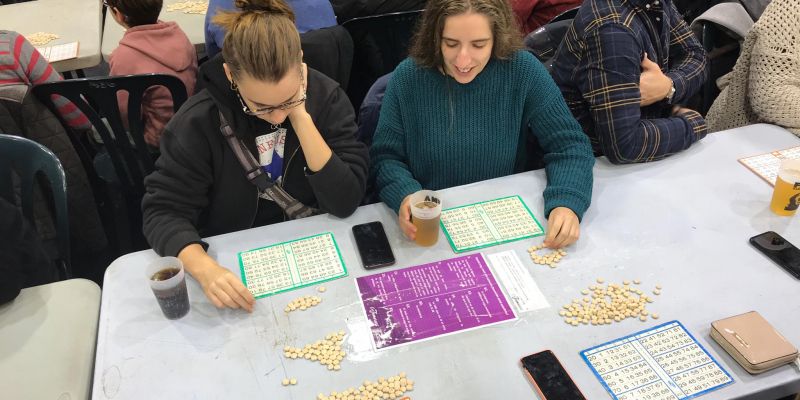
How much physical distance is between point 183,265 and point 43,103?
1210 mm

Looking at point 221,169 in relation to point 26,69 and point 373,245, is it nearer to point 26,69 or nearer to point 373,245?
point 373,245

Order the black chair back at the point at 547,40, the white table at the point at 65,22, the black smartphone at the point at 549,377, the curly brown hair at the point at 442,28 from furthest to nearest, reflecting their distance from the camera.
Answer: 1. the white table at the point at 65,22
2. the black chair back at the point at 547,40
3. the curly brown hair at the point at 442,28
4. the black smartphone at the point at 549,377

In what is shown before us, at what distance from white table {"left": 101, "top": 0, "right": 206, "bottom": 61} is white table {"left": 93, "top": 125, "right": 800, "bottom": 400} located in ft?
5.45

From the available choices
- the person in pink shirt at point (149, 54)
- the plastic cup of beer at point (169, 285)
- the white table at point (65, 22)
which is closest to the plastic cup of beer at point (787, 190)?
the plastic cup of beer at point (169, 285)

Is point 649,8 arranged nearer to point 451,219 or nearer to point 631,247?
point 631,247

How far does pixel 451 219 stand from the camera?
1.51 meters

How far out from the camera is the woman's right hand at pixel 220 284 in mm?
1217

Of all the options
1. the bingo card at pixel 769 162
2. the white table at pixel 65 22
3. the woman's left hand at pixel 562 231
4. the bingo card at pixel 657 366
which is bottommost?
the white table at pixel 65 22

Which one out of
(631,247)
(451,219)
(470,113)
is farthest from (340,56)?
(631,247)

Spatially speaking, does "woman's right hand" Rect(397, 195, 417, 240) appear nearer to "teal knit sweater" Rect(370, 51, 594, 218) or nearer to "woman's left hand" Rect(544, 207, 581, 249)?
"teal knit sweater" Rect(370, 51, 594, 218)

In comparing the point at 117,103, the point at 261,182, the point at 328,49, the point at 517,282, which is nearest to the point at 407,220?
the point at 517,282

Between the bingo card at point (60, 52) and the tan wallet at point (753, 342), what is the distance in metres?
2.82

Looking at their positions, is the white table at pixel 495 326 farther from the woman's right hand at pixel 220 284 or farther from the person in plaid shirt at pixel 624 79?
the person in plaid shirt at pixel 624 79

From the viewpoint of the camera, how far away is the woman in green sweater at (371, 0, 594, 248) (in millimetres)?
1530
